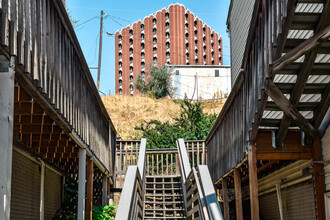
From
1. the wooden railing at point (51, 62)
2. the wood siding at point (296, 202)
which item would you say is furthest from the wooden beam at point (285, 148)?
the wooden railing at point (51, 62)

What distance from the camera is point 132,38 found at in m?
62.8

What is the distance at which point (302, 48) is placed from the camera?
264 inches

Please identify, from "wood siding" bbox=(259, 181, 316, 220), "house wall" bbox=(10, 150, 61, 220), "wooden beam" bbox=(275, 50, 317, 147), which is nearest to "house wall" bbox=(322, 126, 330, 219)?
"wooden beam" bbox=(275, 50, 317, 147)

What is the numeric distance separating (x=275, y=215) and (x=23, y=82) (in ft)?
33.3

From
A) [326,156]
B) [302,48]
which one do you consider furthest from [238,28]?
[302,48]

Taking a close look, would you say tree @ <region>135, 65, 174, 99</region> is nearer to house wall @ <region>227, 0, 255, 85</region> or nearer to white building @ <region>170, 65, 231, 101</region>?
white building @ <region>170, 65, 231, 101</region>

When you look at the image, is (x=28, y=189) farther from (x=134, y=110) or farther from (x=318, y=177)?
(x=134, y=110)

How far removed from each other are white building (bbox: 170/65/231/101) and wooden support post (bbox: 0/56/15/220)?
4329cm

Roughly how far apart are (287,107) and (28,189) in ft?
21.6

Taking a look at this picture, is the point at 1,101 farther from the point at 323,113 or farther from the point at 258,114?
the point at 323,113

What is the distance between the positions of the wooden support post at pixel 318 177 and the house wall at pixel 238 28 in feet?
30.2

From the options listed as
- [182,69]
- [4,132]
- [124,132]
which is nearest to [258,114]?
[4,132]

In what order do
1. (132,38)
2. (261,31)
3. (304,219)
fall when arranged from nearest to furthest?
(261,31) → (304,219) → (132,38)

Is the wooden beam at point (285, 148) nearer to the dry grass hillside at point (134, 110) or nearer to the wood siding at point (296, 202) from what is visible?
the wood siding at point (296, 202)
